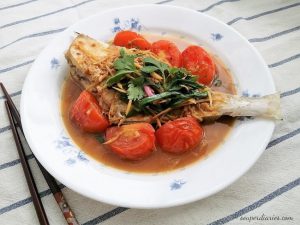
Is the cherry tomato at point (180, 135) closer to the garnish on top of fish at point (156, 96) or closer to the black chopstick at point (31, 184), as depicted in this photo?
the garnish on top of fish at point (156, 96)

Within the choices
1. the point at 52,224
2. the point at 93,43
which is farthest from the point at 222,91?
the point at 52,224

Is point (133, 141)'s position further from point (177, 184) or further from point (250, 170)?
point (250, 170)

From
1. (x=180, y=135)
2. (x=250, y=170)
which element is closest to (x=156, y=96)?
(x=180, y=135)

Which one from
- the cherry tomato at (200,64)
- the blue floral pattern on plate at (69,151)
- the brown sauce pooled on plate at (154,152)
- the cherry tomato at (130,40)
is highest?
the cherry tomato at (130,40)

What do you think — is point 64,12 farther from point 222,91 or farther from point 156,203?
point 156,203

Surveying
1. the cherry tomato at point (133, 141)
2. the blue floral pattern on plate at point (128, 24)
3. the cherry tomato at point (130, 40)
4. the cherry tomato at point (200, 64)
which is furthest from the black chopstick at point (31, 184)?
the cherry tomato at point (200, 64)

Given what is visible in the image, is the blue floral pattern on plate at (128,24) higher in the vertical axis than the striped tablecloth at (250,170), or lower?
higher

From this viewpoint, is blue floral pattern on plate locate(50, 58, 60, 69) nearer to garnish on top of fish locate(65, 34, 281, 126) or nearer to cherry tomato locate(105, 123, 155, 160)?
garnish on top of fish locate(65, 34, 281, 126)
